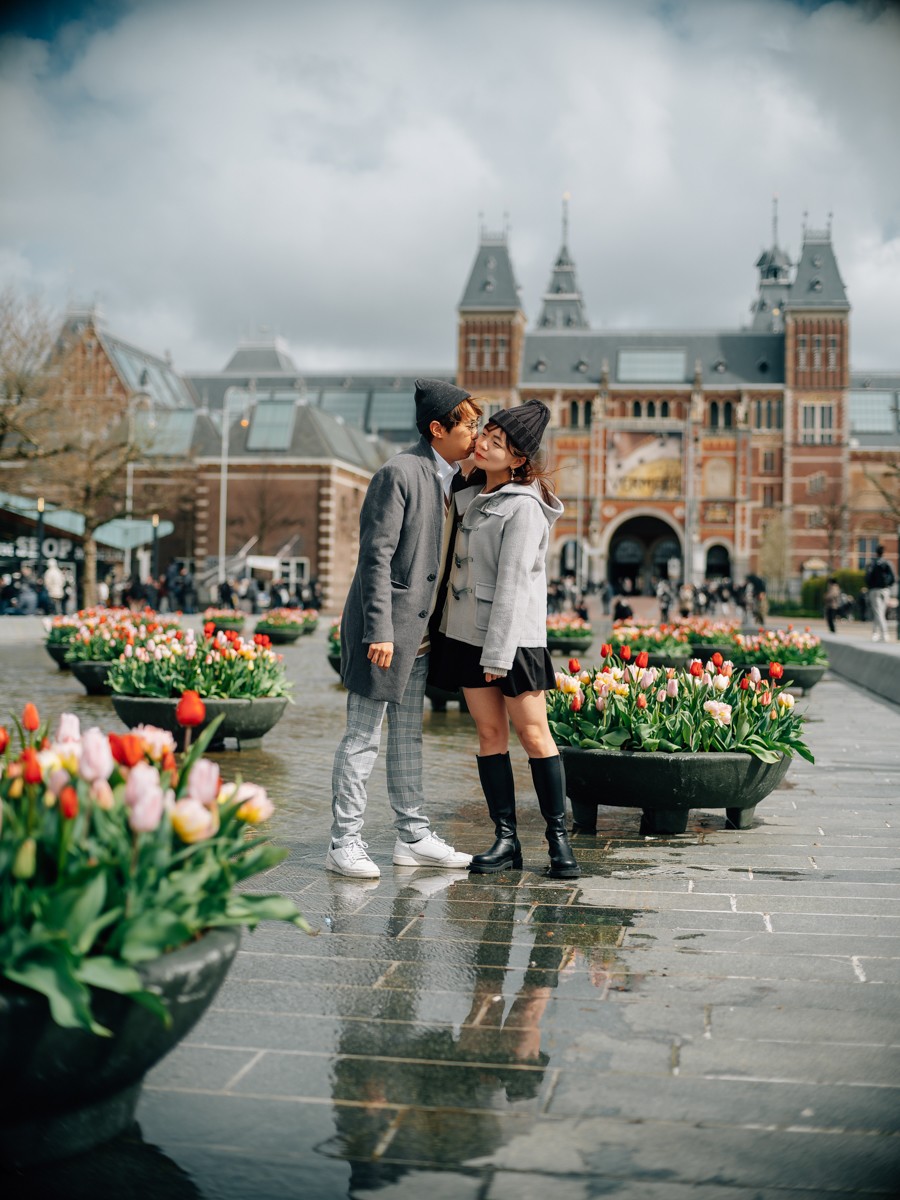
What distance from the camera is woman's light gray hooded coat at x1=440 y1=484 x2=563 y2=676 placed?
177 inches

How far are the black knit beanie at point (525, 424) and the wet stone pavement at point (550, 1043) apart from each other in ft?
5.32

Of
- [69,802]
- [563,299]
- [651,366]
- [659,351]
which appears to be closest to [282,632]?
[69,802]

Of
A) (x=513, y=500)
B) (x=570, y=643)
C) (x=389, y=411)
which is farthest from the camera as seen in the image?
(x=389, y=411)

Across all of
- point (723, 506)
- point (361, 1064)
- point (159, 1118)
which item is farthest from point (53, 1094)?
point (723, 506)

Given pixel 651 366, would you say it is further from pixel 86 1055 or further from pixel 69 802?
pixel 86 1055

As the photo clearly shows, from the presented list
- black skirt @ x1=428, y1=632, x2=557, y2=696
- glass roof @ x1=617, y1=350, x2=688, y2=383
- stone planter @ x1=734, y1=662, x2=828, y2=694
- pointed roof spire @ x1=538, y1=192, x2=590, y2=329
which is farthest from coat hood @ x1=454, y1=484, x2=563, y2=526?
pointed roof spire @ x1=538, y1=192, x2=590, y2=329

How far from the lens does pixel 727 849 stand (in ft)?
17.7

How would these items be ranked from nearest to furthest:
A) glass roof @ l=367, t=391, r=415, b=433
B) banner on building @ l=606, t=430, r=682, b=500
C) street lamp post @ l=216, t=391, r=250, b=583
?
1. street lamp post @ l=216, t=391, r=250, b=583
2. banner on building @ l=606, t=430, r=682, b=500
3. glass roof @ l=367, t=391, r=415, b=433

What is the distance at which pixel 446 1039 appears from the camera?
2.96m

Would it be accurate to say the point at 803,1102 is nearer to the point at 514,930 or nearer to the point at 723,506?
the point at 514,930

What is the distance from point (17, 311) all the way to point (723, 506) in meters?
46.4

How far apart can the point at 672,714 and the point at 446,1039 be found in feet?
9.50

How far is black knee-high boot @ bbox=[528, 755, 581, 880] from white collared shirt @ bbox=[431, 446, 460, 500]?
1105 mm

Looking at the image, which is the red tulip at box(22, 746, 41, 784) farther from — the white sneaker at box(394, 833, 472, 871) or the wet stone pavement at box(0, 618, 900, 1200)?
the white sneaker at box(394, 833, 472, 871)
